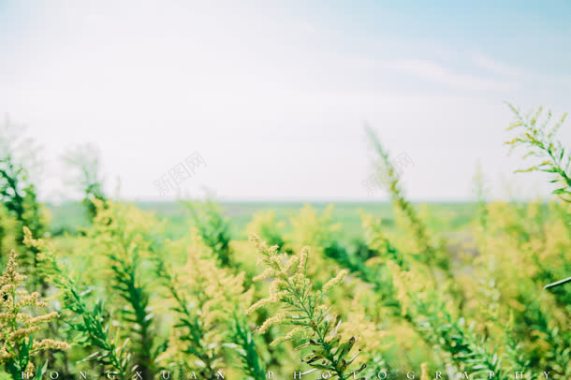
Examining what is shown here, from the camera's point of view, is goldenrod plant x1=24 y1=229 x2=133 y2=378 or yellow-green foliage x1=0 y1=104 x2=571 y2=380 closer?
yellow-green foliage x1=0 y1=104 x2=571 y2=380

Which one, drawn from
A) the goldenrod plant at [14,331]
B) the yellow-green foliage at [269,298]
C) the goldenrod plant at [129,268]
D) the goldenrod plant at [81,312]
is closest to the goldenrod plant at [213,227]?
the yellow-green foliage at [269,298]

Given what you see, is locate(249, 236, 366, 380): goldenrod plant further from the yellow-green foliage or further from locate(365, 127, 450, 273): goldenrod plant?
locate(365, 127, 450, 273): goldenrod plant

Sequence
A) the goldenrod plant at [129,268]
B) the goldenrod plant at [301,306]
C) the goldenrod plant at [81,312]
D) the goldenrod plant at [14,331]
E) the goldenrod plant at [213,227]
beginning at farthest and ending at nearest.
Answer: the goldenrod plant at [213,227]
the goldenrod plant at [129,268]
the goldenrod plant at [81,312]
the goldenrod plant at [14,331]
the goldenrod plant at [301,306]

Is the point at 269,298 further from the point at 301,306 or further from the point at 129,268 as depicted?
the point at 129,268

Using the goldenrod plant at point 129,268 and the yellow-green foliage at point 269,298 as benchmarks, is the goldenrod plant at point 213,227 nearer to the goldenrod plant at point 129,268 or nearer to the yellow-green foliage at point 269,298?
the yellow-green foliage at point 269,298

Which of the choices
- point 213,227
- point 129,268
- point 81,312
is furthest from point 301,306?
point 213,227

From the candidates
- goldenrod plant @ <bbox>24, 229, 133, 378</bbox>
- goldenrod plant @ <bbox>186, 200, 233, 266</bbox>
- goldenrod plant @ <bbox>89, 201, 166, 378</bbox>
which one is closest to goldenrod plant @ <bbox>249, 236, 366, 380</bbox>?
goldenrod plant @ <bbox>24, 229, 133, 378</bbox>

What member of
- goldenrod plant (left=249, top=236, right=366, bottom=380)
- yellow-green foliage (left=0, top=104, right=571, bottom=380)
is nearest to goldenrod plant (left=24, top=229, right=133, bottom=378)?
yellow-green foliage (left=0, top=104, right=571, bottom=380)

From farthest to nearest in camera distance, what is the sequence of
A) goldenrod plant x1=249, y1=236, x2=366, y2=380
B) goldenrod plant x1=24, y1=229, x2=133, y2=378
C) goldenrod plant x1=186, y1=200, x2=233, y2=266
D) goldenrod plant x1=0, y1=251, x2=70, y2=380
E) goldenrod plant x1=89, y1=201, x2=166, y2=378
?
goldenrod plant x1=186, y1=200, x2=233, y2=266 < goldenrod plant x1=89, y1=201, x2=166, y2=378 < goldenrod plant x1=24, y1=229, x2=133, y2=378 < goldenrod plant x1=0, y1=251, x2=70, y2=380 < goldenrod plant x1=249, y1=236, x2=366, y2=380

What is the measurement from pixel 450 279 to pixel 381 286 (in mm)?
1686

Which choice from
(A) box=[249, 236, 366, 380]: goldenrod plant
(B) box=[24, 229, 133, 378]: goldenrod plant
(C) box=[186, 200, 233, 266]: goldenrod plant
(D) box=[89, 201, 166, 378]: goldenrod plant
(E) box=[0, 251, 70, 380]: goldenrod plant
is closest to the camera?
(A) box=[249, 236, 366, 380]: goldenrod plant

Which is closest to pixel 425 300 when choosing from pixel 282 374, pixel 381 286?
pixel 381 286

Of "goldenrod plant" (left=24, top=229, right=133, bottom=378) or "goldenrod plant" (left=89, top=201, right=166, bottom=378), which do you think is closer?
"goldenrod plant" (left=24, top=229, right=133, bottom=378)

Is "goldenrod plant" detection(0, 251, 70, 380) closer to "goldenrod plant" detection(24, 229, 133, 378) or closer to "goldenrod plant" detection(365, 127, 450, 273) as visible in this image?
"goldenrod plant" detection(24, 229, 133, 378)
